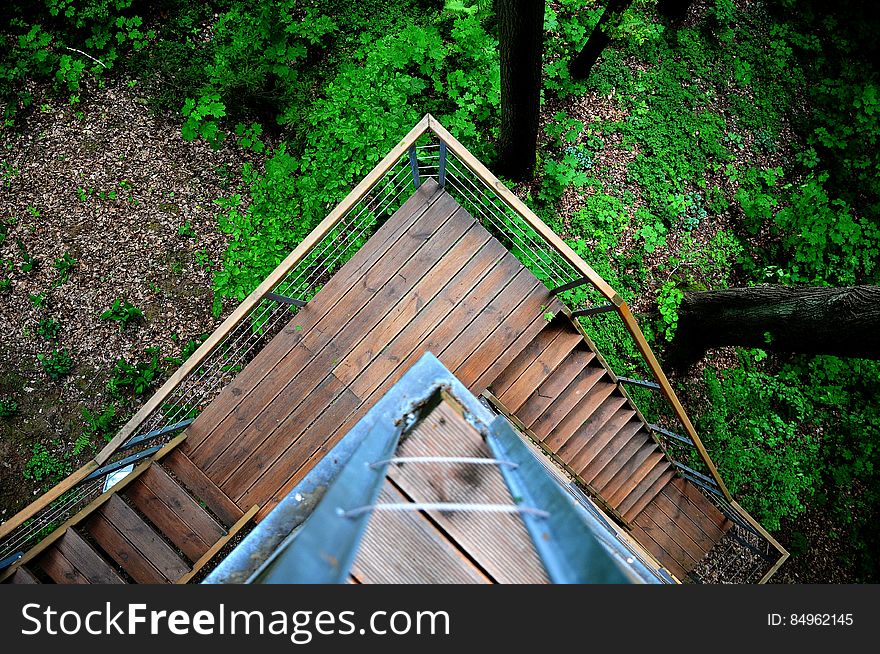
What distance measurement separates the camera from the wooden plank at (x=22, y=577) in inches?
179

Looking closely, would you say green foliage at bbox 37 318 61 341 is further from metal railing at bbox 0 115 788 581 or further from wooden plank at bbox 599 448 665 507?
wooden plank at bbox 599 448 665 507

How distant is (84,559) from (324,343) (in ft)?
9.10

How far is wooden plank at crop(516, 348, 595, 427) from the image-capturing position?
225 inches

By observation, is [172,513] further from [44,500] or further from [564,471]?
[564,471]

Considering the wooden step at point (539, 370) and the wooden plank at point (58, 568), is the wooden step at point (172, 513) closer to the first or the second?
the wooden plank at point (58, 568)

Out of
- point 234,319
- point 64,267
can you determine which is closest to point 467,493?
point 234,319

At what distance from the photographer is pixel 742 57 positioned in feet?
26.6

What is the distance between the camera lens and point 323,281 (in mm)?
6754

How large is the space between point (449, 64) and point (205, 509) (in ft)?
19.9

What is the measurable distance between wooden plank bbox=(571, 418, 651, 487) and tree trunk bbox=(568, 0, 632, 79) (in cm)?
439

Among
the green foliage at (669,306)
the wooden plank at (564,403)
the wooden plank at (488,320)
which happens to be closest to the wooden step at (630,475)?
the wooden plank at (564,403)

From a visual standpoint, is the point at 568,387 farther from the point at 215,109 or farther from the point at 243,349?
the point at 215,109

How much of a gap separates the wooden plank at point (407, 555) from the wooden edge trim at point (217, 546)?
140 inches

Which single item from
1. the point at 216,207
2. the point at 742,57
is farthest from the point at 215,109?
the point at 742,57
